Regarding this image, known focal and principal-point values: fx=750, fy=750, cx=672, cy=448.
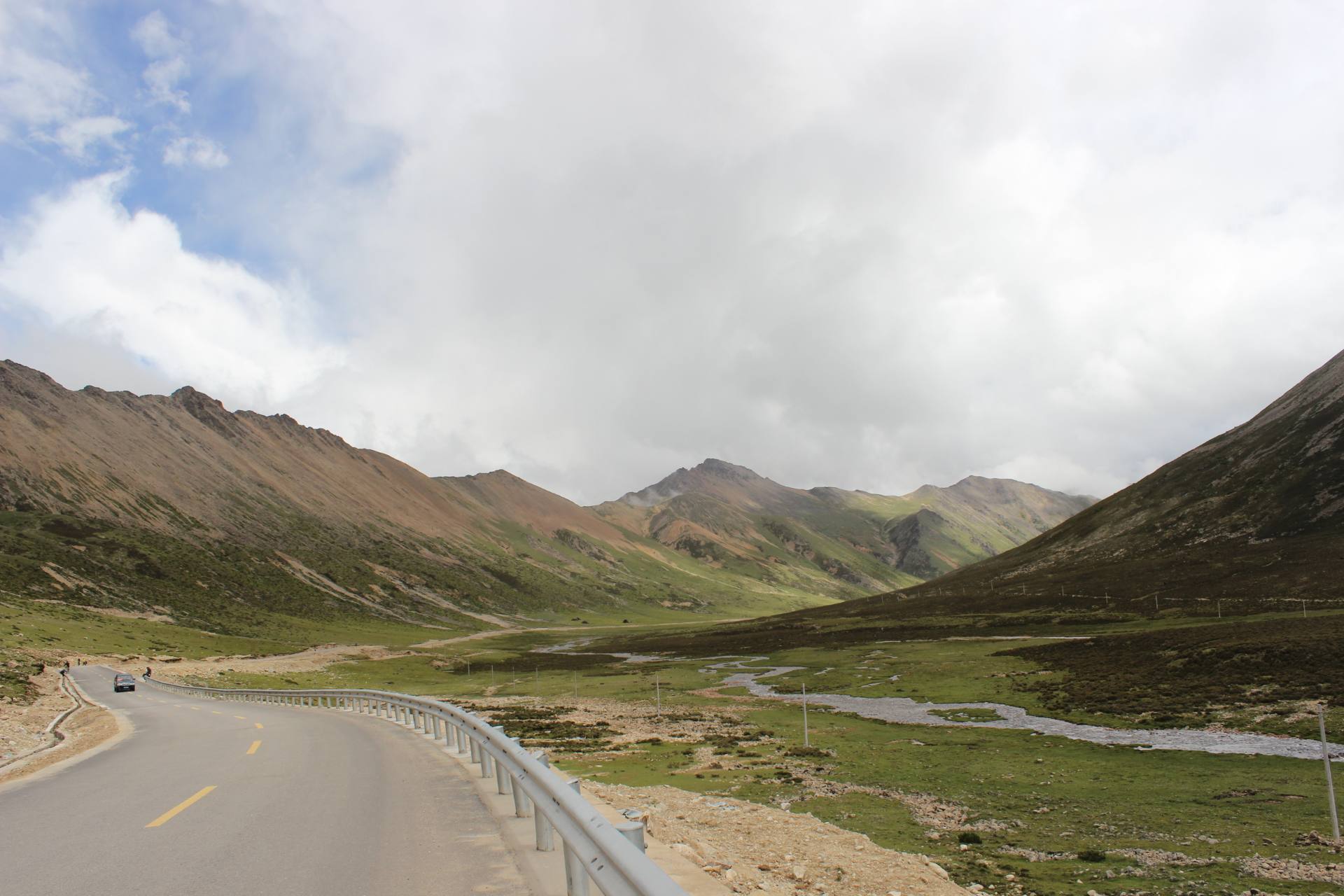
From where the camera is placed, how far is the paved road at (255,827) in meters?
9.85

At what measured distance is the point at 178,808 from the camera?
14.5 m

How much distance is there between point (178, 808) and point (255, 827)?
287 cm

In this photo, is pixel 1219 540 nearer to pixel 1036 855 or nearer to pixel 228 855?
pixel 1036 855

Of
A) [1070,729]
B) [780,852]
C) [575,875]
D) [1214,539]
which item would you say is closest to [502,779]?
[780,852]

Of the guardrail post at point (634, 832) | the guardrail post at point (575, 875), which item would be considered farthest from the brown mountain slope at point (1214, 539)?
the guardrail post at point (634, 832)

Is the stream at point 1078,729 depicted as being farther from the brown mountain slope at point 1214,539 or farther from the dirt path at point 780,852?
the brown mountain slope at point 1214,539

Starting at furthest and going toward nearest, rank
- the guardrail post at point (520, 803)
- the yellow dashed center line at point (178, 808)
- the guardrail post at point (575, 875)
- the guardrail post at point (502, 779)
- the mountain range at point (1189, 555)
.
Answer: the mountain range at point (1189, 555) → the guardrail post at point (502, 779) → the guardrail post at point (520, 803) → the yellow dashed center line at point (178, 808) → the guardrail post at point (575, 875)

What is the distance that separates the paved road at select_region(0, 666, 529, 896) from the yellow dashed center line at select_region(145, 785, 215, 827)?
95mm

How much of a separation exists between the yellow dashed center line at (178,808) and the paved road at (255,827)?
95 mm

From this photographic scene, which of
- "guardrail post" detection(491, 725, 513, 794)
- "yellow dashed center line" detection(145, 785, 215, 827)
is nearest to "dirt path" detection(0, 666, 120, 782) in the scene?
"yellow dashed center line" detection(145, 785, 215, 827)

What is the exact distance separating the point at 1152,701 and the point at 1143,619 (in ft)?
196

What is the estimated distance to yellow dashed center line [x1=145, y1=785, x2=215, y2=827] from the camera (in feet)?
43.4

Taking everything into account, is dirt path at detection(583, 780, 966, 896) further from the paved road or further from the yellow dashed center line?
the yellow dashed center line

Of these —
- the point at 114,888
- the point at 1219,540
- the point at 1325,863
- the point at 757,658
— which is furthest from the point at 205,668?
the point at 1219,540
